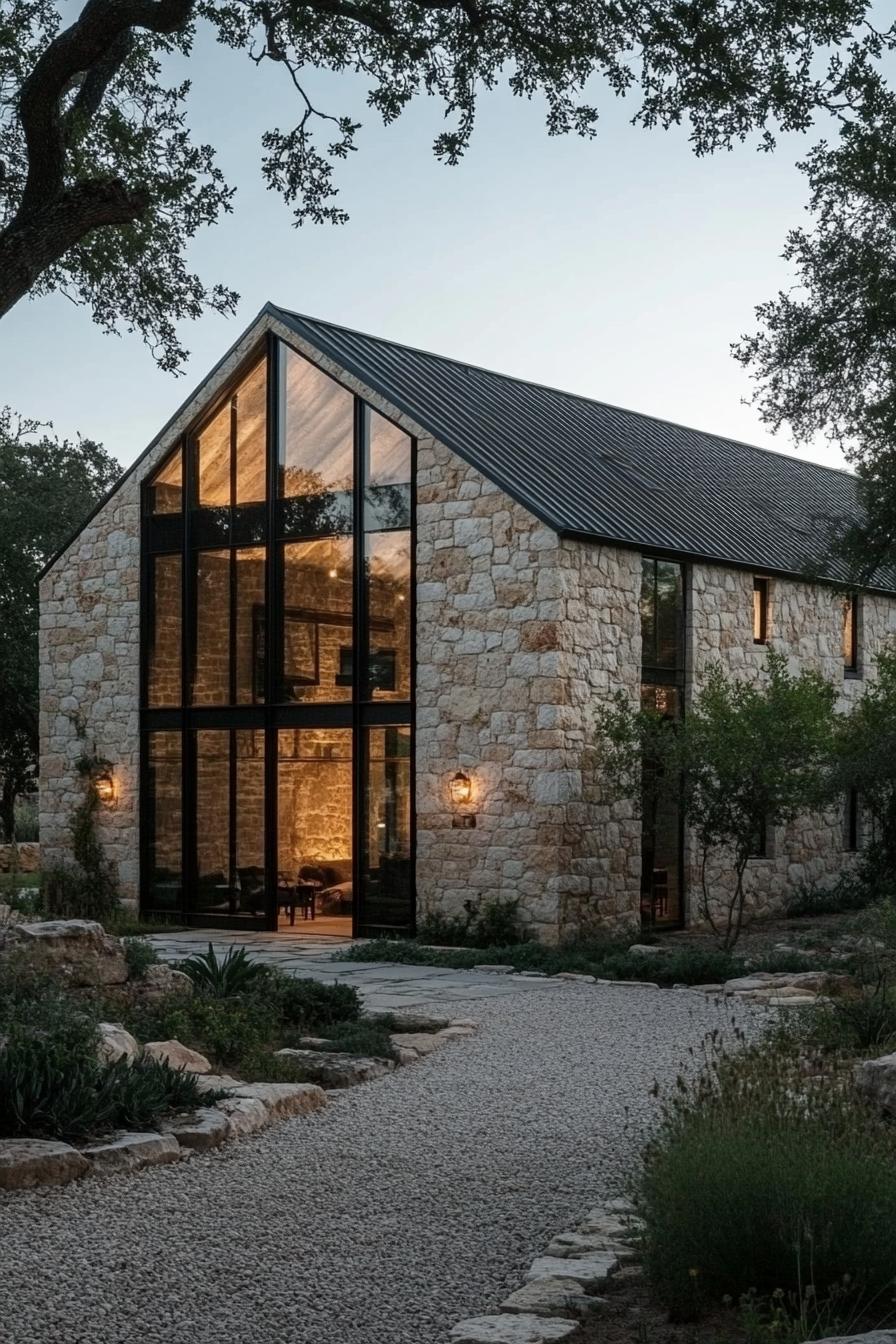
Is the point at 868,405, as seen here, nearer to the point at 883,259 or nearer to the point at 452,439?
the point at 883,259

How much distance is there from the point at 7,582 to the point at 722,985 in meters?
19.8

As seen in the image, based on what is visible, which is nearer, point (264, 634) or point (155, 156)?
point (155, 156)

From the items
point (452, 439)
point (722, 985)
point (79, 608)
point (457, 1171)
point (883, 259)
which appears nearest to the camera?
point (457, 1171)

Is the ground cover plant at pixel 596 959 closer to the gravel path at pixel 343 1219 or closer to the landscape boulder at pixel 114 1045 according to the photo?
the gravel path at pixel 343 1219

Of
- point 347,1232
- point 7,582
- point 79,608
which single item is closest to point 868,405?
point 79,608

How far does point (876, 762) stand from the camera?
19.2m

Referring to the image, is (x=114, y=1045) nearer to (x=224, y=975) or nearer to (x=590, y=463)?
(x=224, y=975)

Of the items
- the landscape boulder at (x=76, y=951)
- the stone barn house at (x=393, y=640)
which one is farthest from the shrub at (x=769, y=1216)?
the stone barn house at (x=393, y=640)

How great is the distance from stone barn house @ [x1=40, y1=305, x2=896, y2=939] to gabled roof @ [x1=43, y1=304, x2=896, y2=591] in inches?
2.9

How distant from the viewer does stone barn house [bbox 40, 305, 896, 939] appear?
17.2 m

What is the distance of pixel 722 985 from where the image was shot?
1372cm

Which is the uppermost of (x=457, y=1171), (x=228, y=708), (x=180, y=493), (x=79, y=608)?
(x=180, y=493)

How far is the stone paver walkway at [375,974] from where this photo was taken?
13.0 meters

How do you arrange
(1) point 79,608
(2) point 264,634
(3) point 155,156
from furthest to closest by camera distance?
(1) point 79,608 < (2) point 264,634 < (3) point 155,156
